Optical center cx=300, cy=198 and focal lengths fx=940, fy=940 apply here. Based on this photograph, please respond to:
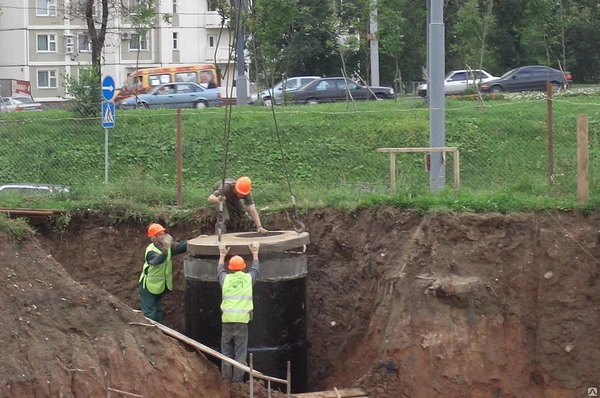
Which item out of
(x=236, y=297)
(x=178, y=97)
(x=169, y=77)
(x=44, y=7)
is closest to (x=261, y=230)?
(x=236, y=297)

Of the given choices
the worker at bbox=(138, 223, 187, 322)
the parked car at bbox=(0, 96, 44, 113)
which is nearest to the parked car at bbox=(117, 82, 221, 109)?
the parked car at bbox=(0, 96, 44, 113)

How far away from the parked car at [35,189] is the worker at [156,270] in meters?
2.72

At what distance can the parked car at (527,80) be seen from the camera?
33969 mm

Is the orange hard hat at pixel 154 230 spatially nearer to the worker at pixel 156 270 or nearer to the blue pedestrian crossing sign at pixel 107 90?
the worker at pixel 156 270

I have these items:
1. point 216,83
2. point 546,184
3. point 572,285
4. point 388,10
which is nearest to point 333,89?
point 388,10

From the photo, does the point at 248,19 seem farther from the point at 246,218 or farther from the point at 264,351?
the point at 264,351

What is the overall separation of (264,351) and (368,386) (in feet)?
4.51

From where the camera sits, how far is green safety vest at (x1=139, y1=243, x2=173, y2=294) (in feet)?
41.3

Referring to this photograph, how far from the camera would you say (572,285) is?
12000 mm

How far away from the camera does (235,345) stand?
1140 centimetres

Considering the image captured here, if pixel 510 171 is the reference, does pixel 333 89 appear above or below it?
above

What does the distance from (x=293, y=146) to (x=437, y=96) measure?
433 cm

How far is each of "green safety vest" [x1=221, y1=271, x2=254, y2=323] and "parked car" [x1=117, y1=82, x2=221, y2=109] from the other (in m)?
20.3

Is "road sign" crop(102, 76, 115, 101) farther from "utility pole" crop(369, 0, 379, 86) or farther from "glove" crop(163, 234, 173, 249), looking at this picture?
"utility pole" crop(369, 0, 379, 86)
